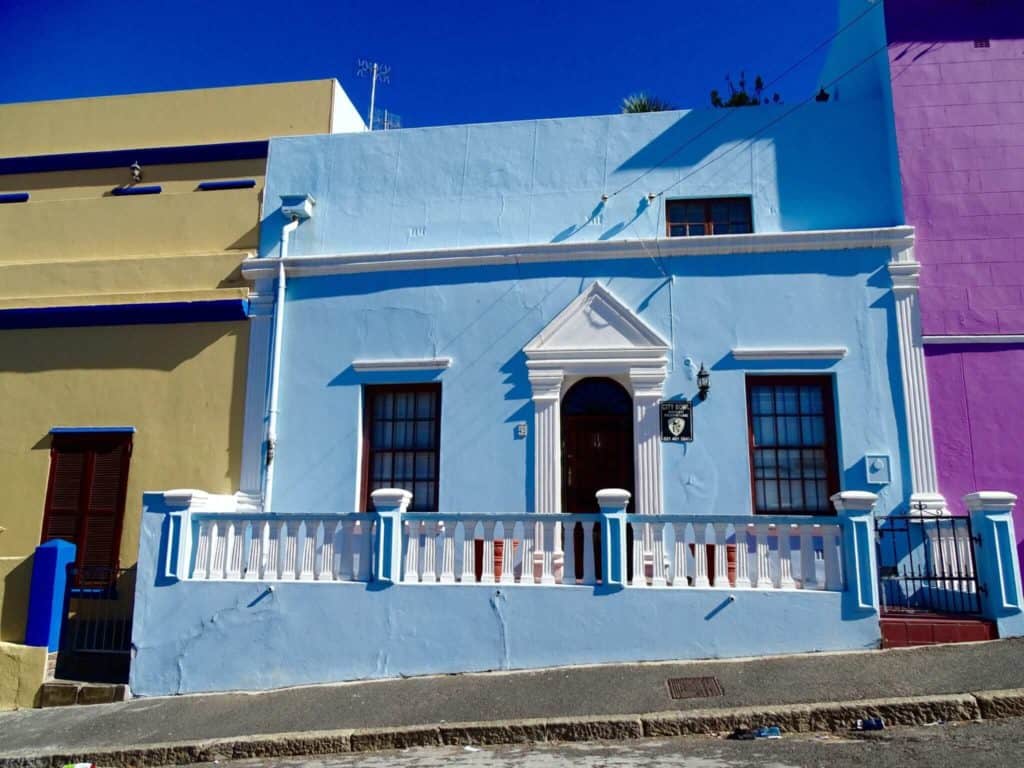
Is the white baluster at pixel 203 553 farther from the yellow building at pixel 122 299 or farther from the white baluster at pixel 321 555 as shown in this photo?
the yellow building at pixel 122 299

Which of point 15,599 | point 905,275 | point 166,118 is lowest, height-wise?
point 15,599

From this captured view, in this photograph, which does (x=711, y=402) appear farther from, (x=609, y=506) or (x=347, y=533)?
(x=347, y=533)

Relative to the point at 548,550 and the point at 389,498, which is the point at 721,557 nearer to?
the point at 548,550

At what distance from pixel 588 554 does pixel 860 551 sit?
7.83ft

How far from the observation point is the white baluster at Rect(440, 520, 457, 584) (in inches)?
306

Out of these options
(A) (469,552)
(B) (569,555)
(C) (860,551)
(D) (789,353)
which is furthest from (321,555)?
(D) (789,353)

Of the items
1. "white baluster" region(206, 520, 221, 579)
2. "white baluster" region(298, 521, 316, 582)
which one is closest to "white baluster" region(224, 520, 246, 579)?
"white baluster" region(206, 520, 221, 579)

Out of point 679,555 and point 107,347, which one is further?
point 107,347

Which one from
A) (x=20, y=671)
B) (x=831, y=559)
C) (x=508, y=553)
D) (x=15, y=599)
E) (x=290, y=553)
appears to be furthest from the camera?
(x=15, y=599)

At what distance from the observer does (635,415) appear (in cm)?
930

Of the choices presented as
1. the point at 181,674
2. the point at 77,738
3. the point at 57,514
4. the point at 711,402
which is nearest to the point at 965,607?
the point at 711,402

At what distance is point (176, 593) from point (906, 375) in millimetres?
8107

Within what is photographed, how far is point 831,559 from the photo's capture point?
7.21 m

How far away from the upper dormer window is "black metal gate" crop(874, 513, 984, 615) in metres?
3.85
